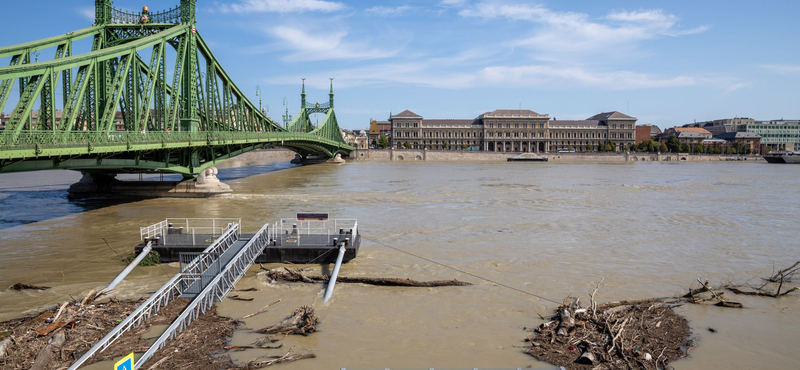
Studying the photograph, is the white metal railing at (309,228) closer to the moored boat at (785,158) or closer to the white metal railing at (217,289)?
the white metal railing at (217,289)

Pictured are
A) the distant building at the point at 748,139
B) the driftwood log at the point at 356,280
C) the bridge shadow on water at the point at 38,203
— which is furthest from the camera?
the distant building at the point at 748,139

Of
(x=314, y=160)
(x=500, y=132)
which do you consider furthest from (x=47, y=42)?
(x=500, y=132)

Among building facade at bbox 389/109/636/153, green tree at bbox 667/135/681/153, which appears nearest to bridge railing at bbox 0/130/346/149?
building facade at bbox 389/109/636/153

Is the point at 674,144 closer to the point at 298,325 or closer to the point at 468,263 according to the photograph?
the point at 468,263

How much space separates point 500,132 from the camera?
17575 centimetres

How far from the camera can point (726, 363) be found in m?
11.7

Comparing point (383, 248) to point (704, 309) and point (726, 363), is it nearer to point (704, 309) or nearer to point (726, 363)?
point (704, 309)

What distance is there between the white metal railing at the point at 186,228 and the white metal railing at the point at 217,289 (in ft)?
5.02

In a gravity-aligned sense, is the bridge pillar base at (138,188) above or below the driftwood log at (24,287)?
above

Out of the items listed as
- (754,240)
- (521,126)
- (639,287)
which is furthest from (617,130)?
(639,287)

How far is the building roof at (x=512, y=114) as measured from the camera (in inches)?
6909

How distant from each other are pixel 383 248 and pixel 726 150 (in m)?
190

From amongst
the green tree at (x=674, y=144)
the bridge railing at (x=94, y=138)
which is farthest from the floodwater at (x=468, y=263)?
the green tree at (x=674, y=144)

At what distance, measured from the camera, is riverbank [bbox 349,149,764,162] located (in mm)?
135500
